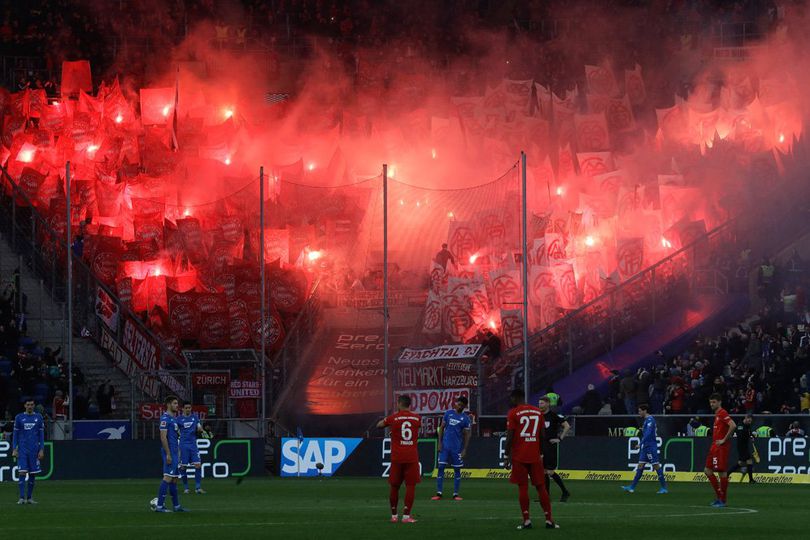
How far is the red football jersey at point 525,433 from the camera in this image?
20547mm

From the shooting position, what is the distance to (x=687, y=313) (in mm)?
45344

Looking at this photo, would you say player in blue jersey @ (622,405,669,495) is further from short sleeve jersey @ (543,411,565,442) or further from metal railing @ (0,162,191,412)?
metal railing @ (0,162,191,412)

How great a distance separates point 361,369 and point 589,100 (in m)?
17.0

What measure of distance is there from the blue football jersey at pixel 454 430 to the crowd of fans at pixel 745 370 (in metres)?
9.17

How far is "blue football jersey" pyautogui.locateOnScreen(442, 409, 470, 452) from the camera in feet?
103

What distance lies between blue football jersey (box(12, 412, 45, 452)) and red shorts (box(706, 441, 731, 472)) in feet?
41.0

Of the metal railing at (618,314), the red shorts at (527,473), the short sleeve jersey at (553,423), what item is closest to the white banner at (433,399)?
the metal railing at (618,314)

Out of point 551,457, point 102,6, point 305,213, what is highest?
point 102,6

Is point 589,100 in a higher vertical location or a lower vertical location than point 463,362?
higher

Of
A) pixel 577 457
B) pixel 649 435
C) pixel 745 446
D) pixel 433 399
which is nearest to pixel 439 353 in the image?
pixel 433 399

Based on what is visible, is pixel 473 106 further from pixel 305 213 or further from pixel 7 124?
pixel 7 124

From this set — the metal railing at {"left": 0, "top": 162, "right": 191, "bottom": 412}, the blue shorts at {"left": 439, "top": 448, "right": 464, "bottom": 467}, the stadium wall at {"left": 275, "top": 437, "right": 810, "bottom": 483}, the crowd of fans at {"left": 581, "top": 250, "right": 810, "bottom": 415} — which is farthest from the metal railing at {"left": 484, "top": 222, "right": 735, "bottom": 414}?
the blue shorts at {"left": 439, "top": 448, "right": 464, "bottom": 467}

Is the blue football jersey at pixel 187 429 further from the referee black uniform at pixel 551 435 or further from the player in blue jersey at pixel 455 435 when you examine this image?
the referee black uniform at pixel 551 435

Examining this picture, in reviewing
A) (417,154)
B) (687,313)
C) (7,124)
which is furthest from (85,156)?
(687,313)
